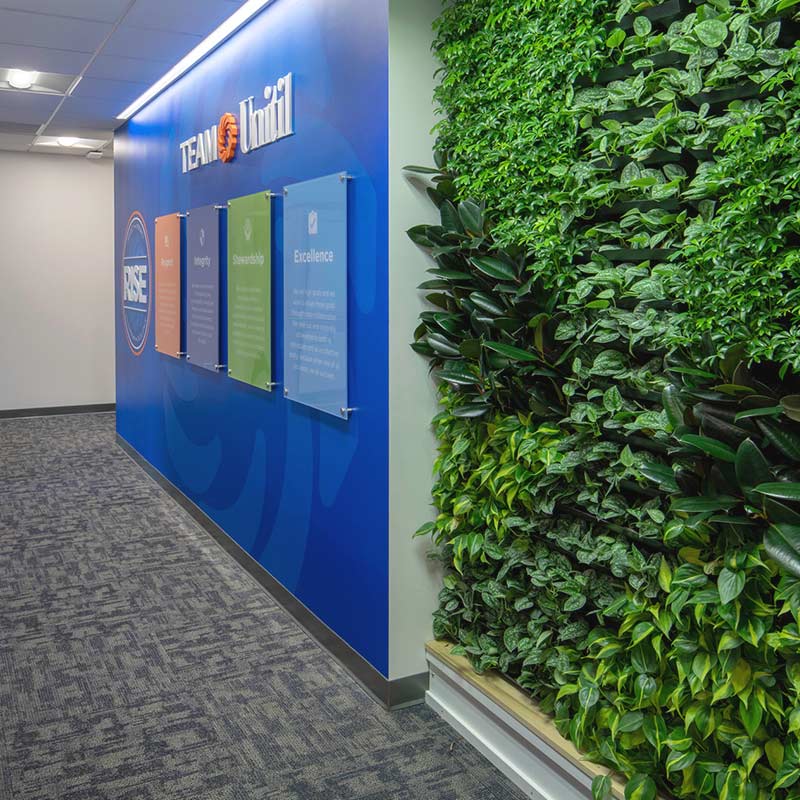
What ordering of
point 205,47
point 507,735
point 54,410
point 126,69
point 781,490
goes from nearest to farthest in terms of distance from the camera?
point 781,490
point 507,735
point 205,47
point 126,69
point 54,410

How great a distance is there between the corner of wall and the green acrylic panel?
41.7 inches

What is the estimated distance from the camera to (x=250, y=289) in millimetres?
3834

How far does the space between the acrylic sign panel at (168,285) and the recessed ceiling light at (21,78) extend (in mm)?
1024

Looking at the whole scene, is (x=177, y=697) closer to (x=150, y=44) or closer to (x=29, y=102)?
(x=150, y=44)

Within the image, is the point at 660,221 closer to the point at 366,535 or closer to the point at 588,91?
the point at 588,91

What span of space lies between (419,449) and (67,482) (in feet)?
12.3

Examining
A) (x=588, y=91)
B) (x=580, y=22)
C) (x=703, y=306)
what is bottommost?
(x=703, y=306)

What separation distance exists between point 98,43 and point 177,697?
307 centimetres

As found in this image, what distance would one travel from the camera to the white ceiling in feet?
11.9

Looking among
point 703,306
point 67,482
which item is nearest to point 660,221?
point 703,306

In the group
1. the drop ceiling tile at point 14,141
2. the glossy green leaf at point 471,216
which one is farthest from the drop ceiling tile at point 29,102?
the glossy green leaf at point 471,216

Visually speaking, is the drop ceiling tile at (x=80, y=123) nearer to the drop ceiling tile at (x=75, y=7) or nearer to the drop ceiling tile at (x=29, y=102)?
the drop ceiling tile at (x=29, y=102)

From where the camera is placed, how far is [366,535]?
2.88m

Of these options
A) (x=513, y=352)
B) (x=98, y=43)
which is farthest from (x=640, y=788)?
(x=98, y=43)
